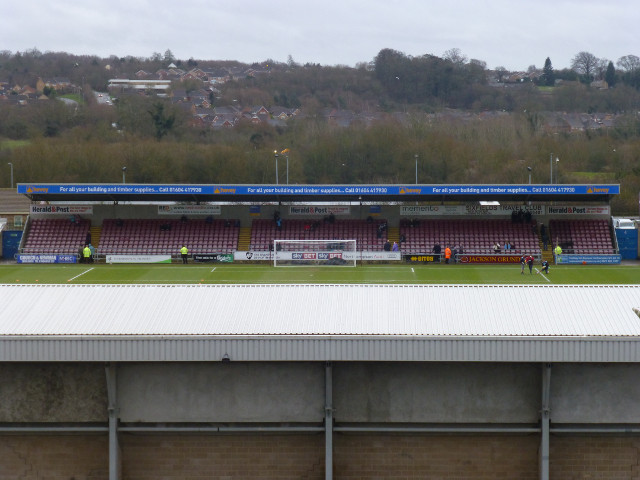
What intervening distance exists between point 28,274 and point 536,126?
77518mm

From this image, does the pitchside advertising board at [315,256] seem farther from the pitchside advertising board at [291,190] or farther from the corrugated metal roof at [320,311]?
the corrugated metal roof at [320,311]

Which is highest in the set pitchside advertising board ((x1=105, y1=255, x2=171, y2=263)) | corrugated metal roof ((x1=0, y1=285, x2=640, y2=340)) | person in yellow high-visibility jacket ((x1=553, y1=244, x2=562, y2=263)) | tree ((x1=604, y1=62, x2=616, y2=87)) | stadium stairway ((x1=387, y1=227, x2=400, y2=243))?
tree ((x1=604, y1=62, x2=616, y2=87))

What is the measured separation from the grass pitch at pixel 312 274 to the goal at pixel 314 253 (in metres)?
1.02

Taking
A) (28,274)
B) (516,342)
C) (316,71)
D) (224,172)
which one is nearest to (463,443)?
(516,342)

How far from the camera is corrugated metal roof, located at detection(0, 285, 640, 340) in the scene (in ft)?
60.6

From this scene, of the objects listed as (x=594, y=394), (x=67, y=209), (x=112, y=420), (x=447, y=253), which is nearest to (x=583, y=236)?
(x=447, y=253)

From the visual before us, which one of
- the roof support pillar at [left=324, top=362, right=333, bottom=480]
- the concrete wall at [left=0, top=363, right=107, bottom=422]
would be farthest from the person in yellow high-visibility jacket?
the concrete wall at [left=0, top=363, right=107, bottom=422]

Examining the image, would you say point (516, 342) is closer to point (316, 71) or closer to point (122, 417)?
point (122, 417)

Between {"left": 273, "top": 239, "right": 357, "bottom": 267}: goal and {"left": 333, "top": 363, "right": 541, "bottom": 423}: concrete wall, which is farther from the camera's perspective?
{"left": 273, "top": 239, "right": 357, "bottom": 267}: goal

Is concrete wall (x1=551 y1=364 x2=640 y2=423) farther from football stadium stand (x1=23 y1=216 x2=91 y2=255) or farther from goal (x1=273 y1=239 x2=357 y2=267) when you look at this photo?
football stadium stand (x1=23 y1=216 x2=91 y2=255)

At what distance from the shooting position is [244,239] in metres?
49.5

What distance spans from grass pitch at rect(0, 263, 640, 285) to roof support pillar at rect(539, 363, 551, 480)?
72.1 feet

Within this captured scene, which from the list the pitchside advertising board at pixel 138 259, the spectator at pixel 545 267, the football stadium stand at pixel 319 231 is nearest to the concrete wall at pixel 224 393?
the spectator at pixel 545 267

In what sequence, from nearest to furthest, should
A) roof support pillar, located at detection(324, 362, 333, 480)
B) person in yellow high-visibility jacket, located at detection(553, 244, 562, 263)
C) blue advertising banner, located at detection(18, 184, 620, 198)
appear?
roof support pillar, located at detection(324, 362, 333, 480) < person in yellow high-visibility jacket, located at detection(553, 244, 562, 263) < blue advertising banner, located at detection(18, 184, 620, 198)
